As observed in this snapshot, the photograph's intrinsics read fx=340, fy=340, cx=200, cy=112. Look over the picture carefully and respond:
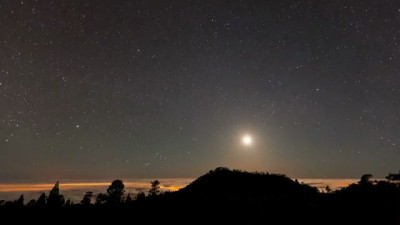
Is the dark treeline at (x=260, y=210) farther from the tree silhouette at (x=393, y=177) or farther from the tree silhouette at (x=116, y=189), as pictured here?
the tree silhouette at (x=116, y=189)

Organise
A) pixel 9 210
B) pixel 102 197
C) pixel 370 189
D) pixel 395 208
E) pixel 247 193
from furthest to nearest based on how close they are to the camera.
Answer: pixel 102 197 < pixel 247 193 < pixel 9 210 < pixel 370 189 < pixel 395 208

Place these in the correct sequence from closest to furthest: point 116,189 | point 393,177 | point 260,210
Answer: point 260,210, point 393,177, point 116,189

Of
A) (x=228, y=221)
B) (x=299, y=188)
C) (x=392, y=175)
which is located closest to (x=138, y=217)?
(x=228, y=221)

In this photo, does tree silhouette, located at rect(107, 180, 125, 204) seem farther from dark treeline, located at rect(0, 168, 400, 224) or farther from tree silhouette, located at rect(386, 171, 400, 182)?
tree silhouette, located at rect(386, 171, 400, 182)

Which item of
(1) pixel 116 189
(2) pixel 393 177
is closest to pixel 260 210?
(2) pixel 393 177

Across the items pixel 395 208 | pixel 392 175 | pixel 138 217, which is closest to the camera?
pixel 395 208

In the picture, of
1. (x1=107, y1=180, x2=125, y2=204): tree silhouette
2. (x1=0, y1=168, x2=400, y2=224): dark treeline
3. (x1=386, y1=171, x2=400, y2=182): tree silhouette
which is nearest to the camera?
(x1=0, y1=168, x2=400, y2=224): dark treeline

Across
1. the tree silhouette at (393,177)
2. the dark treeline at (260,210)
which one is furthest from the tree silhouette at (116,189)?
the tree silhouette at (393,177)

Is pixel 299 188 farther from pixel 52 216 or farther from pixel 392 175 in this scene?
pixel 52 216

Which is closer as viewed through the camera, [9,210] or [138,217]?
[138,217]

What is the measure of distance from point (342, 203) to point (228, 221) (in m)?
9.57

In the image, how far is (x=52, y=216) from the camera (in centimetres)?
3203

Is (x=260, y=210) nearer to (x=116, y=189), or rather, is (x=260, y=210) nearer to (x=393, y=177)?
(x=393, y=177)

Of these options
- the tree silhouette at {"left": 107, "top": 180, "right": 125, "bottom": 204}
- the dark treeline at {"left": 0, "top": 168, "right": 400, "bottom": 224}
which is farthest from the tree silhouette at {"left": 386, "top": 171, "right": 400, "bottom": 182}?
the tree silhouette at {"left": 107, "top": 180, "right": 125, "bottom": 204}
